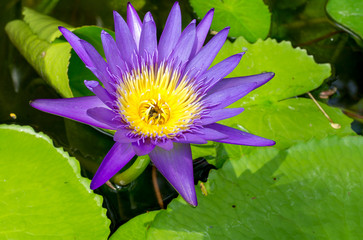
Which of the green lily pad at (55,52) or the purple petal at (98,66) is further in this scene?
the green lily pad at (55,52)

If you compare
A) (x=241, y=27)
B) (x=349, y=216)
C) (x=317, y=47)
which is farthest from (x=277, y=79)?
(x=349, y=216)

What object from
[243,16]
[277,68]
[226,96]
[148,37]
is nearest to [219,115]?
[226,96]

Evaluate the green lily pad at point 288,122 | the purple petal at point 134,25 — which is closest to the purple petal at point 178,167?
the purple petal at point 134,25

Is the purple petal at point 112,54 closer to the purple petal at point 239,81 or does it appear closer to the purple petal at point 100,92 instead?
the purple petal at point 100,92

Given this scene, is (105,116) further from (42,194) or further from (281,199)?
(281,199)

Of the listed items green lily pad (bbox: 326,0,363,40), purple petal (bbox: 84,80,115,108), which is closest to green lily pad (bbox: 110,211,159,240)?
purple petal (bbox: 84,80,115,108)

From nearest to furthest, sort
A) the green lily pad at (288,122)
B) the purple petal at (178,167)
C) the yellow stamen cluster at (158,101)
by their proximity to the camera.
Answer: the purple petal at (178,167) < the yellow stamen cluster at (158,101) < the green lily pad at (288,122)

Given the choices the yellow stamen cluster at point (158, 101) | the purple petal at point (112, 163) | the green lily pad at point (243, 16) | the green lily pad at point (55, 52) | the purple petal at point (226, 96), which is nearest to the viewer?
the purple petal at point (112, 163)

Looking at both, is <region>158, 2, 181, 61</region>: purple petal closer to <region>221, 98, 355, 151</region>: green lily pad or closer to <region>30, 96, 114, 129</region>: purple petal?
<region>30, 96, 114, 129</region>: purple petal
